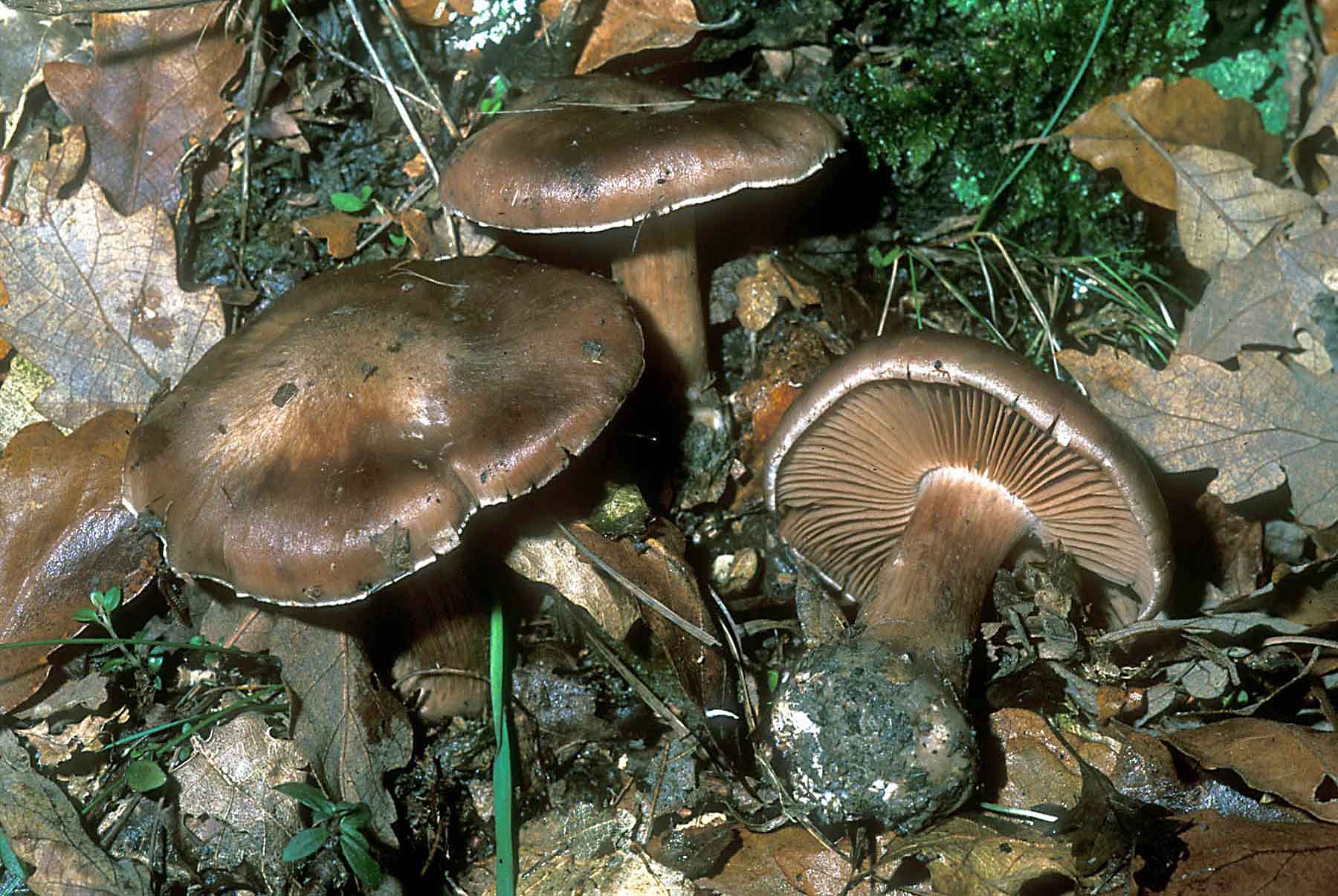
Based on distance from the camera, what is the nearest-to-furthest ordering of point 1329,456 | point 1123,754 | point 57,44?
point 1123,754 < point 1329,456 < point 57,44

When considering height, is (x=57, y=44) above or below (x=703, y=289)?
above

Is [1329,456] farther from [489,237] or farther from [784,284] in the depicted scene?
[489,237]

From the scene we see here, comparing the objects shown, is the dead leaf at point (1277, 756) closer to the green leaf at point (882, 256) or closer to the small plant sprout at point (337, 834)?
the green leaf at point (882, 256)

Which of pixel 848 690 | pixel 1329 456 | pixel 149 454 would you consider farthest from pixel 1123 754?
pixel 149 454

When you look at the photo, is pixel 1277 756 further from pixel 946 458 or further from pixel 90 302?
pixel 90 302

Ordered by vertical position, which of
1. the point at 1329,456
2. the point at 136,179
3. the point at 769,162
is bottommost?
the point at 1329,456

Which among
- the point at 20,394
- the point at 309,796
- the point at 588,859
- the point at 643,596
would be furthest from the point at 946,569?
the point at 20,394
